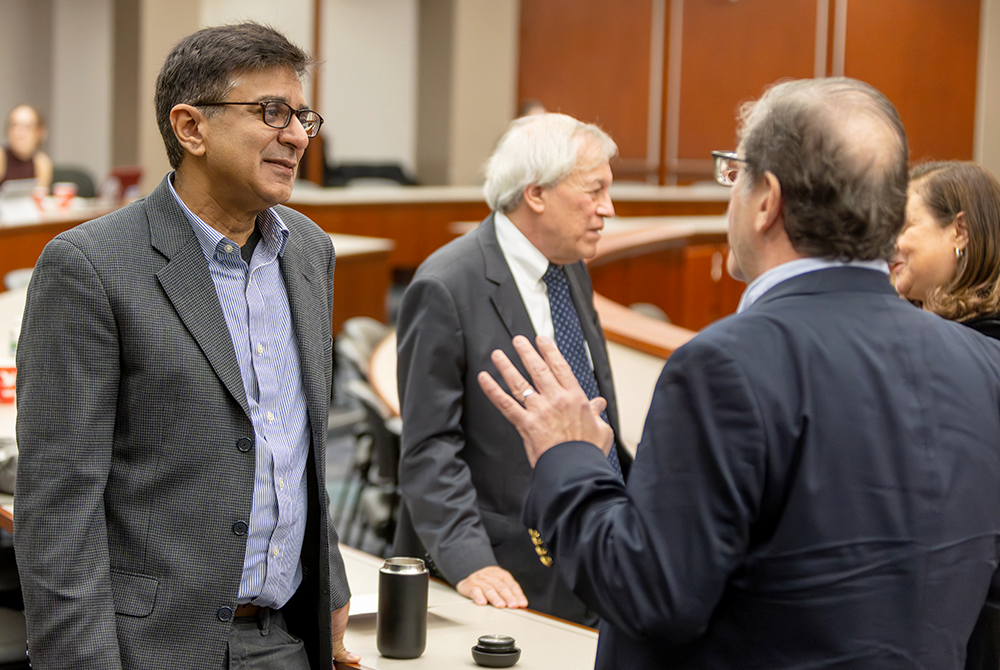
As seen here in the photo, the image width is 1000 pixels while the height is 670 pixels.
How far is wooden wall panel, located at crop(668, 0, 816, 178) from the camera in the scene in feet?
42.6

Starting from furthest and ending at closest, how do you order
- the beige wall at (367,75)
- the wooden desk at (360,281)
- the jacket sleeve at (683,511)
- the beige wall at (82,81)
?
the beige wall at (367,75) < the beige wall at (82,81) < the wooden desk at (360,281) < the jacket sleeve at (683,511)

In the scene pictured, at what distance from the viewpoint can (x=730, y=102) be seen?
13164 millimetres

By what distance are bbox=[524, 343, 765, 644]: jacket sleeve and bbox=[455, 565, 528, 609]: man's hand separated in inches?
33.8

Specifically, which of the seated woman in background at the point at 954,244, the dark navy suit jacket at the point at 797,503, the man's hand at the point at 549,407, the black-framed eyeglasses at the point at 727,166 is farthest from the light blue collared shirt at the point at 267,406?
the seated woman in background at the point at 954,244

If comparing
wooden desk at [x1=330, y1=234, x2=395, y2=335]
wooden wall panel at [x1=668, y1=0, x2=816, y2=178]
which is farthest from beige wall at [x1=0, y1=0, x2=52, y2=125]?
wooden wall panel at [x1=668, y1=0, x2=816, y2=178]

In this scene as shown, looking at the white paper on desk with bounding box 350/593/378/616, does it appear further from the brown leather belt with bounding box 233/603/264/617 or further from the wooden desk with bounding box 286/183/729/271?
the wooden desk with bounding box 286/183/729/271

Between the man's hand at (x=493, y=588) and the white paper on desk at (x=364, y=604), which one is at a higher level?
the white paper on desk at (x=364, y=604)

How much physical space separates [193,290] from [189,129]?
0.23 meters

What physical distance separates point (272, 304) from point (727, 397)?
0.75m

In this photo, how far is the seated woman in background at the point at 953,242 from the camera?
1.74 meters

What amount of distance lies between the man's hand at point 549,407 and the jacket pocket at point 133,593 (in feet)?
1.72

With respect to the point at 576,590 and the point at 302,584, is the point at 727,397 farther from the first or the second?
the point at 302,584

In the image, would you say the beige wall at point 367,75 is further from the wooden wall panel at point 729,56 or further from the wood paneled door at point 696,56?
the wooden wall panel at point 729,56

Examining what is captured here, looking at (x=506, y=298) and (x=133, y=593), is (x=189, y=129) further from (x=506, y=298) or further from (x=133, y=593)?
(x=506, y=298)
